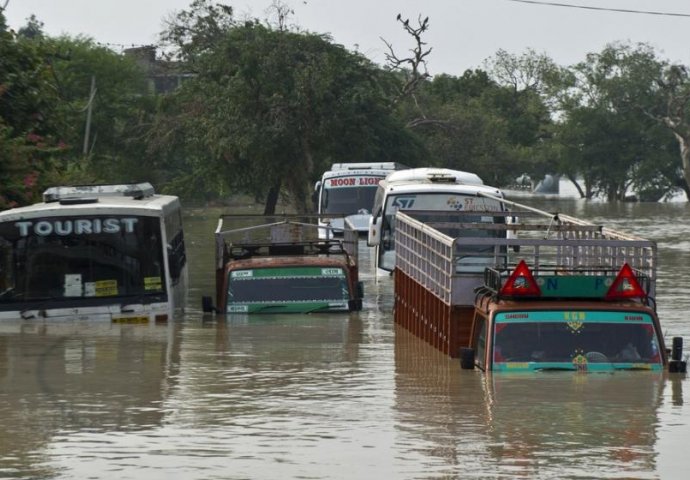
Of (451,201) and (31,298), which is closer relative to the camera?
(31,298)

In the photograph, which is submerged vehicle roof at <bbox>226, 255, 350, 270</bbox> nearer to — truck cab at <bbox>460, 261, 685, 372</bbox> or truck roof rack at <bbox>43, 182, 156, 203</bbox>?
truck roof rack at <bbox>43, 182, 156, 203</bbox>

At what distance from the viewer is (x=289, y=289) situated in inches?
966

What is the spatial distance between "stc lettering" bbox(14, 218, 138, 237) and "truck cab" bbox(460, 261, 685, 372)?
8.42 metres

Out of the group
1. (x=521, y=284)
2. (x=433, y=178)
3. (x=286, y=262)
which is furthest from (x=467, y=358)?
(x=433, y=178)

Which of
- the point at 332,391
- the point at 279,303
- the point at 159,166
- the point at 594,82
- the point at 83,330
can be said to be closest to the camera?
the point at 332,391

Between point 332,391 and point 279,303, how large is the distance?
7296 mm

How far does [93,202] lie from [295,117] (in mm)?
36288

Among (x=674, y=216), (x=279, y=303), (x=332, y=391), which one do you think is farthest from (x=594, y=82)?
(x=332, y=391)

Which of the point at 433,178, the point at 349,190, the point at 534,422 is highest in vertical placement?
the point at 433,178

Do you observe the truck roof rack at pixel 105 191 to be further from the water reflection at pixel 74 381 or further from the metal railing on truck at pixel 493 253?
the metal railing on truck at pixel 493 253

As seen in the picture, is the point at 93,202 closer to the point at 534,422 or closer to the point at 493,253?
the point at 493,253

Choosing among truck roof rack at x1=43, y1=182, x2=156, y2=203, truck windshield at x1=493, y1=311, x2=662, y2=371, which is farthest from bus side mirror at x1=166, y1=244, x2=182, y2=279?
truck windshield at x1=493, y1=311, x2=662, y2=371

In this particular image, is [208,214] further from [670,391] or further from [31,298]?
[670,391]

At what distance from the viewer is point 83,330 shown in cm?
2275
